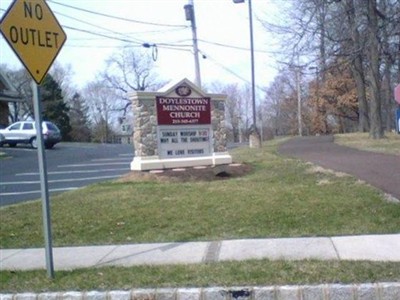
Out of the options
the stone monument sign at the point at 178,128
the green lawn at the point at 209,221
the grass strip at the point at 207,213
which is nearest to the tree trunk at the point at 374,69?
the stone monument sign at the point at 178,128

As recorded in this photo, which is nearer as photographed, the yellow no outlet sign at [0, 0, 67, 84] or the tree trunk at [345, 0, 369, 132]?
the yellow no outlet sign at [0, 0, 67, 84]

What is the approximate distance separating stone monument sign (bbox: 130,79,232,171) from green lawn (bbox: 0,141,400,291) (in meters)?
1.24

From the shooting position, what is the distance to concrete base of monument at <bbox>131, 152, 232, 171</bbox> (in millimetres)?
12437

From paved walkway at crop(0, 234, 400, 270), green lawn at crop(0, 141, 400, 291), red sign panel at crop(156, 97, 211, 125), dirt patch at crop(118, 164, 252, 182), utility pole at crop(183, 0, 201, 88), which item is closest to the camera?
green lawn at crop(0, 141, 400, 291)

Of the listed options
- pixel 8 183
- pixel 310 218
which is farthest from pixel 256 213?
pixel 8 183

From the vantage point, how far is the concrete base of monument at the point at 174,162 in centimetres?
1244

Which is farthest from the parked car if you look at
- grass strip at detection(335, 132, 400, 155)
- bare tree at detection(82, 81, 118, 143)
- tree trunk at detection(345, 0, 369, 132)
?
bare tree at detection(82, 81, 118, 143)

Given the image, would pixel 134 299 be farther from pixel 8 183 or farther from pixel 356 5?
pixel 356 5

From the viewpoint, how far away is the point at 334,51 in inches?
1006

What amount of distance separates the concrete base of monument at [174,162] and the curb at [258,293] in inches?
312

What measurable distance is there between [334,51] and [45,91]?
46.5 meters

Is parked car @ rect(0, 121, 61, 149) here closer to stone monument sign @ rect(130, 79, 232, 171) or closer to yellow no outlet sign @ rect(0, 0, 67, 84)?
stone monument sign @ rect(130, 79, 232, 171)

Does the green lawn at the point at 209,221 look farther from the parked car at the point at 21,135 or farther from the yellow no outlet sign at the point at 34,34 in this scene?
the parked car at the point at 21,135

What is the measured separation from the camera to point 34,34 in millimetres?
4977
